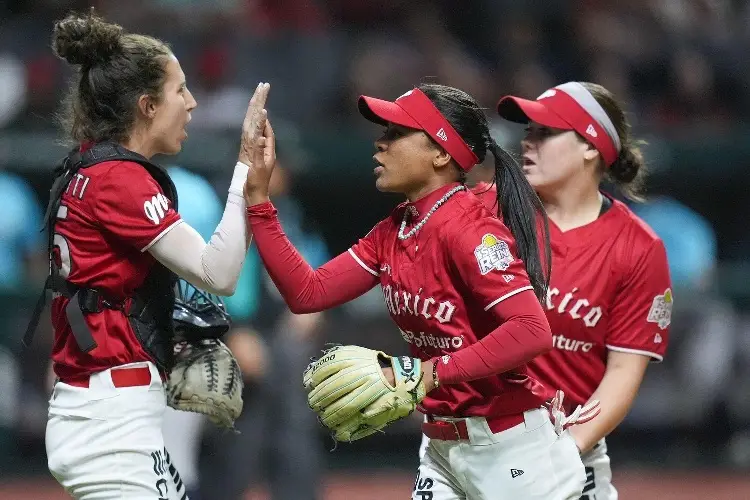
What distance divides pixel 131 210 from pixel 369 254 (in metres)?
0.79

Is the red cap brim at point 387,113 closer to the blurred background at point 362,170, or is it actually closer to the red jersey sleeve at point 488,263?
the red jersey sleeve at point 488,263

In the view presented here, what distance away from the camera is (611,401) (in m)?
4.05

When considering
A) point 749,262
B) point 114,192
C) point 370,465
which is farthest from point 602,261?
point 749,262

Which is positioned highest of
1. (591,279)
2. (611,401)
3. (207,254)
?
(207,254)

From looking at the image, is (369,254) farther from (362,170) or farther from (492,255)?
(362,170)

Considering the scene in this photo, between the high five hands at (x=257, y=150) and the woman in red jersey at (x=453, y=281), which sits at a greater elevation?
the high five hands at (x=257, y=150)

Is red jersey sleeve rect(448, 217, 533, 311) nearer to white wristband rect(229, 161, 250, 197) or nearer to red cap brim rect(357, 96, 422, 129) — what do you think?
red cap brim rect(357, 96, 422, 129)

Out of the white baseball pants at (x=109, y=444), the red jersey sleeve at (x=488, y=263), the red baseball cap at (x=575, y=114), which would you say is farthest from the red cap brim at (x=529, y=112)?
the white baseball pants at (x=109, y=444)

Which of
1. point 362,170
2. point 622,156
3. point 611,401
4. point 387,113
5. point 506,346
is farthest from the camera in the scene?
point 362,170

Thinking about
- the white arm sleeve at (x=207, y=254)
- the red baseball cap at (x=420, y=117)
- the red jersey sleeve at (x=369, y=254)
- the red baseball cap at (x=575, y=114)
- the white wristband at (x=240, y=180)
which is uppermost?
the red baseball cap at (x=420, y=117)

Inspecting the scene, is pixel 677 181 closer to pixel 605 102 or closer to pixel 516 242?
pixel 605 102

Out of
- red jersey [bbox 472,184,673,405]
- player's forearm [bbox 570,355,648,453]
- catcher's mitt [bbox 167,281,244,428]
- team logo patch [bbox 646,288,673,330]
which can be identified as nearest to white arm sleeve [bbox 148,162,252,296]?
catcher's mitt [bbox 167,281,244,428]

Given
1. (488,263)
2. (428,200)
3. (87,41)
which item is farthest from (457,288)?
(87,41)

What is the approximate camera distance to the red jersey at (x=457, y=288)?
3.44 meters
